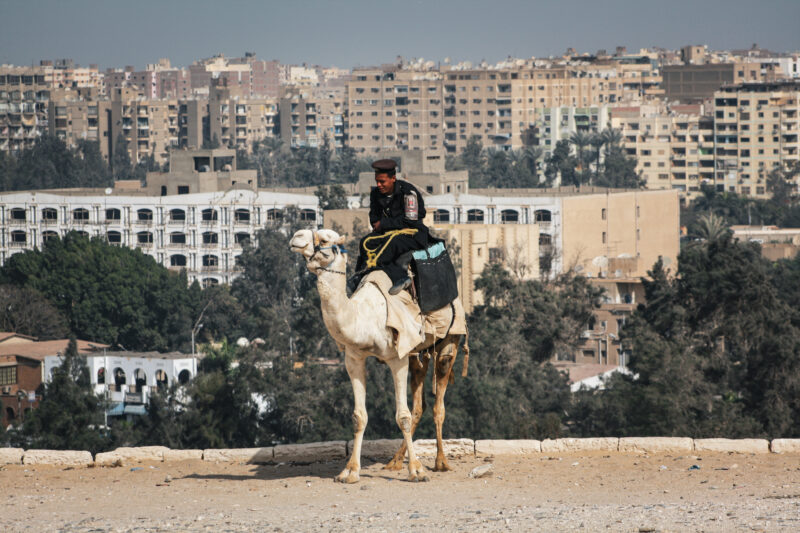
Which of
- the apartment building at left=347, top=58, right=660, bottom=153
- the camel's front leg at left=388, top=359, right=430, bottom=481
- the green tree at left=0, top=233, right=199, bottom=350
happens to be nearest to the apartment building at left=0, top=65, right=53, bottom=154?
the apartment building at left=347, top=58, right=660, bottom=153

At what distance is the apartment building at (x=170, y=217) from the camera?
9200 cm

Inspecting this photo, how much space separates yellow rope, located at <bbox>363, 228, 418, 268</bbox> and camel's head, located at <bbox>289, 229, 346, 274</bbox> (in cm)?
83

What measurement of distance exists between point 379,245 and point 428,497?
2.28m

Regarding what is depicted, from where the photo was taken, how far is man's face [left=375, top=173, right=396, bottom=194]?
12.7 m

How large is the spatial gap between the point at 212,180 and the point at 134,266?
1886 centimetres

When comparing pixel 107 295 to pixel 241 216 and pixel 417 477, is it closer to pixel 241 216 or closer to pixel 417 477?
pixel 241 216

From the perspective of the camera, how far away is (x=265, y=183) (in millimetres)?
143000

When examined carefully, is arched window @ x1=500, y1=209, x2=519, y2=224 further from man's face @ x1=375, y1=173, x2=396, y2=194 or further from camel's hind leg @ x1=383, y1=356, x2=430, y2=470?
man's face @ x1=375, y1=173, x2=396, y2=194

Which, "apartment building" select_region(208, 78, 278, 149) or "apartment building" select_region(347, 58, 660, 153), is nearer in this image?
"apartment building" select_region(347, 58, 660, 153)

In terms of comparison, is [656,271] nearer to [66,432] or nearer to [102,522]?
[66,432]

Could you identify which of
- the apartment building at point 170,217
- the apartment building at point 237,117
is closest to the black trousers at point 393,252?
the apartment building at point 170,217

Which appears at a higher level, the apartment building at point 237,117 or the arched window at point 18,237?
the apartment building at point 237,117

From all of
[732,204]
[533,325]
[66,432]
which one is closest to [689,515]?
[66,432]

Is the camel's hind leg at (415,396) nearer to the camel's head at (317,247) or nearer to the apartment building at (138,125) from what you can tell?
the camel's head at (317,247)
